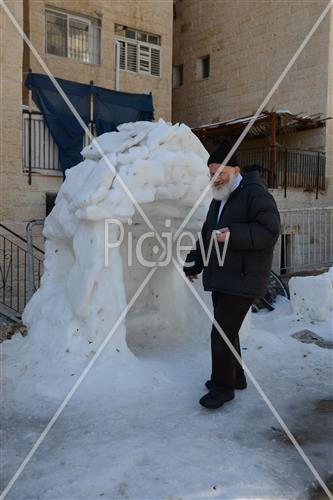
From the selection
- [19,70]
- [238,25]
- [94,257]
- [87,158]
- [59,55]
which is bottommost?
[94,257]

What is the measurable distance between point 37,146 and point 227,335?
23.2 ft

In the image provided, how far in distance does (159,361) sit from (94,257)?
47.7 inches

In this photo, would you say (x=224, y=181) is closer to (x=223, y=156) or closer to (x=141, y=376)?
(x=223, y=156)

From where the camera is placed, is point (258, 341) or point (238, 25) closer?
point (258, 341)

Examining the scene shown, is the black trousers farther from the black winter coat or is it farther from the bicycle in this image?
the bicycle

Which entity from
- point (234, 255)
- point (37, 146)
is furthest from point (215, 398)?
point (37, 146)

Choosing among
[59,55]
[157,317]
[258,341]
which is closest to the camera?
[258,341]

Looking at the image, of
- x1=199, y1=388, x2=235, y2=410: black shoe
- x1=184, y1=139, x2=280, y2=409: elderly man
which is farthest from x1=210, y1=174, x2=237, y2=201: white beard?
x1=199, y1=388, x2=235, y2=410: black shoe

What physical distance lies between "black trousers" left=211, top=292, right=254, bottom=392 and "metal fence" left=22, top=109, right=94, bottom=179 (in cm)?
667

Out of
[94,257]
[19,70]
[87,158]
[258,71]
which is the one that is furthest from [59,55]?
[94,257]

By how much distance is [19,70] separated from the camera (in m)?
9.21

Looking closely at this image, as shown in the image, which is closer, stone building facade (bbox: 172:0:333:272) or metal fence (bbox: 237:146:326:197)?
stone building facade (bbox: 172:0:333:272)

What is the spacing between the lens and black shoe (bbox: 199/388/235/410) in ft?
11.3

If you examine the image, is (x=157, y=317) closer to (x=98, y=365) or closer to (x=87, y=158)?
(x=98, y=365)
